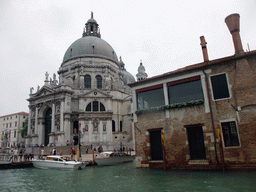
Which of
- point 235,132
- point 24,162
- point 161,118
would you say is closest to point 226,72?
point 235,132

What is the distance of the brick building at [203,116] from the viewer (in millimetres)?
12109

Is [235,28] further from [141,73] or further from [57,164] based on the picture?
[141,73]

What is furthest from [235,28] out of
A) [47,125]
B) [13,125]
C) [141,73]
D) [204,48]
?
[13,125]

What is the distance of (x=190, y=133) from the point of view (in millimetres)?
13648

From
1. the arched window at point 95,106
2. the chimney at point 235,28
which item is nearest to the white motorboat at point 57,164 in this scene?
the chimney at point 235,28

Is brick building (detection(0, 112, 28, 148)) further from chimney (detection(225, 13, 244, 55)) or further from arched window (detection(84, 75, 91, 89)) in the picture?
chimney (detection(225, 13, 244, 55))

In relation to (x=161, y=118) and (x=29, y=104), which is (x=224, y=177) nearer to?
(x=161, y=118)

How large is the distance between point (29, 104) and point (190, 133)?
36252 millimetres

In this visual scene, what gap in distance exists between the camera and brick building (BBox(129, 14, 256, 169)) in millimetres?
12109

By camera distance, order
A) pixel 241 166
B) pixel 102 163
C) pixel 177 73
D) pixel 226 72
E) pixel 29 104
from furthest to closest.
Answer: pixel 29 104 < pixel 102 163 < pixel 177 73 < pixel 226 72 < pixel 241 166

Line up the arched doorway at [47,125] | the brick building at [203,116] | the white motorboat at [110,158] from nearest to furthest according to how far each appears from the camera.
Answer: the brick building at [203,116]
the white motorboat at [110,158]
the arched doorway at [47,125]

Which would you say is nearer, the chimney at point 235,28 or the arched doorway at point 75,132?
the chimney at point 235,28

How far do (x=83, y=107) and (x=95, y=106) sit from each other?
2249 millimetres

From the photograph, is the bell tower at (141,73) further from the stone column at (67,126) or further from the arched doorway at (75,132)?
the stone column at (67,126)
